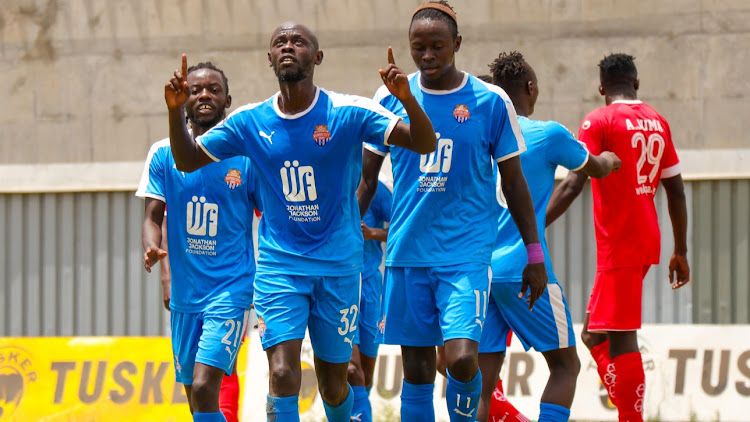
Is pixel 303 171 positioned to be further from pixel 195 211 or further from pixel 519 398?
pixel 519 398

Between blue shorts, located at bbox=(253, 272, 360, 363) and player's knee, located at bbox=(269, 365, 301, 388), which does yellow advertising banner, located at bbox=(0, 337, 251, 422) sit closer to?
blue shorts, located at bbox=(253, 272, 360, 363)

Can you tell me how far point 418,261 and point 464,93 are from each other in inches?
38.2

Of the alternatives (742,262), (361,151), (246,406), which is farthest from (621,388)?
(742,262)

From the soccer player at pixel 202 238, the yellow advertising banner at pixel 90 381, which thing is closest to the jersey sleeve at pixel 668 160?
the soccer player at pixel 202 238

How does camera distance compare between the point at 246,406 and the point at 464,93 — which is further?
the point at 246,406

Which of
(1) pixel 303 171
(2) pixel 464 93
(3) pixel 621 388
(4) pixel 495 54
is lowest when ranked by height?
(3) pixel 621 388

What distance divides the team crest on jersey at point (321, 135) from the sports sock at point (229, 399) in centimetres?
226

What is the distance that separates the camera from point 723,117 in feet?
37.9

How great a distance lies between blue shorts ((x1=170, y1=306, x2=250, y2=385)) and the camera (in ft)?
20.3

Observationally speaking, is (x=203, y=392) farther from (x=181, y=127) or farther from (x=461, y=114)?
(x=461, y=114)

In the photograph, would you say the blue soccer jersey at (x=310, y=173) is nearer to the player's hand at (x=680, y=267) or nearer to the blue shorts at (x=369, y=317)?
the blue shorts at (x=369, y=317)

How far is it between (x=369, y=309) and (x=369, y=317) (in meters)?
0.10

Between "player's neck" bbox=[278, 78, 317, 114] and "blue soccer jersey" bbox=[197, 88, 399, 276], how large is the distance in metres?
0.03

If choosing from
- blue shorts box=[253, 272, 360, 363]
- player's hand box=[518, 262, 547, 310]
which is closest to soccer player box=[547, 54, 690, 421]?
player's hand box=[518, 262, 547, 310]
